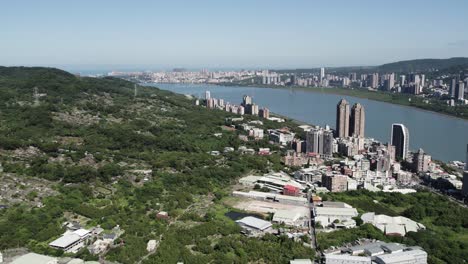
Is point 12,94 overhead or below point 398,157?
overhead

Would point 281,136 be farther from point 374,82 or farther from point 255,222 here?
point 374,82

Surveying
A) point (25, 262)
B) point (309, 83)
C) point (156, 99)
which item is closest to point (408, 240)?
point (25, 262)

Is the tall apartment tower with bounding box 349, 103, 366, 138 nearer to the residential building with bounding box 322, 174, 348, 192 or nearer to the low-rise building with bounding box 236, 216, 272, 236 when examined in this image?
the residential building with bounding box 322, 174, 348, 192

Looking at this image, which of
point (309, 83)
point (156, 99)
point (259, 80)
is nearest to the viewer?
point (156, 99)

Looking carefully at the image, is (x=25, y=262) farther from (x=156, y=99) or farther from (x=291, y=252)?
(x=156, y=99)

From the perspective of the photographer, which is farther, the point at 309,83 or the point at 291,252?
the point at 309,83

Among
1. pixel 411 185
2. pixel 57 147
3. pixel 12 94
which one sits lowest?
pixel 411 185

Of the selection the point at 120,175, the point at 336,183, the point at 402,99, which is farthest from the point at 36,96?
the point at 402,99

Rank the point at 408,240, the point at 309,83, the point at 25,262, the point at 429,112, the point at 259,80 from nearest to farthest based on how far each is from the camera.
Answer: the point at 25,262, the point at 408,240, the point at 429,112, the point at 309,83, the point at 259,80
